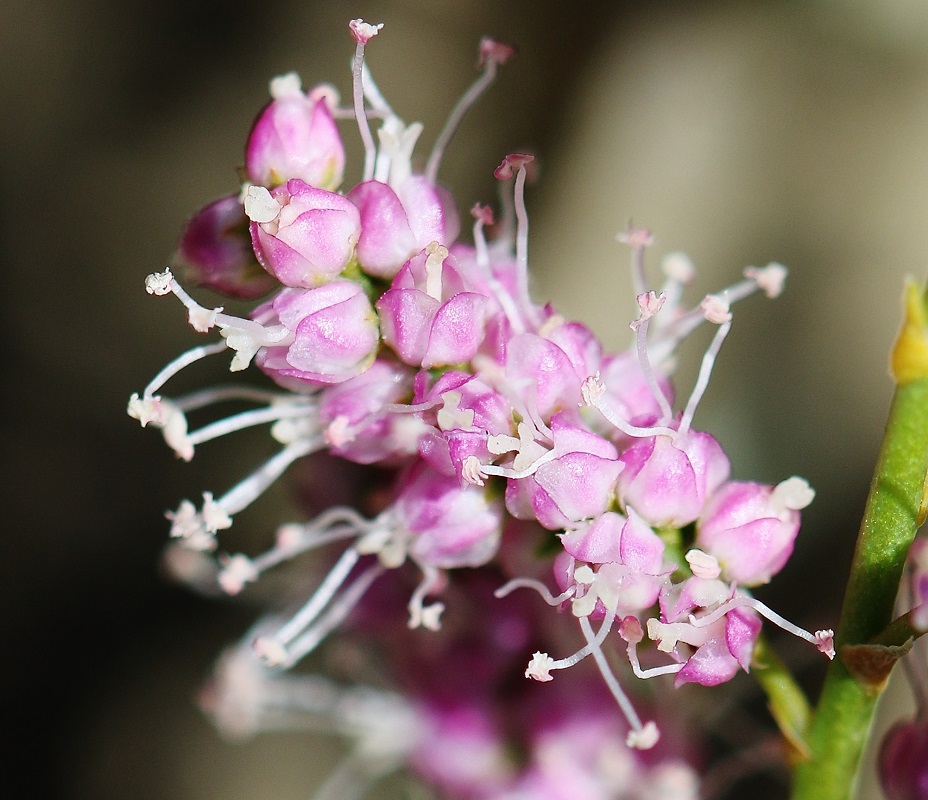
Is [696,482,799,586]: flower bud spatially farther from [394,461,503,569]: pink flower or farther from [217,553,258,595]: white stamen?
[217,553,258,595]: white stamen

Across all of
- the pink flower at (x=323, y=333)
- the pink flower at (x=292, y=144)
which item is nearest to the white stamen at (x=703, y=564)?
the pink flower at (x=323, y=333)

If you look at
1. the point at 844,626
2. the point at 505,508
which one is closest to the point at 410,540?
the point at 505,508

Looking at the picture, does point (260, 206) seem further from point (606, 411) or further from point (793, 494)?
point (793, 494)

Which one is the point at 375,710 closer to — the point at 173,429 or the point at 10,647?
the point at 173,429

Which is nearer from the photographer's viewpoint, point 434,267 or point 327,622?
point 434,267

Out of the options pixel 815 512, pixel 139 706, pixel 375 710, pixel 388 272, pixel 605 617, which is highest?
pixel 388 272

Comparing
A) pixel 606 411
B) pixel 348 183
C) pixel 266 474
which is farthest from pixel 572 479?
pixel 348 183
